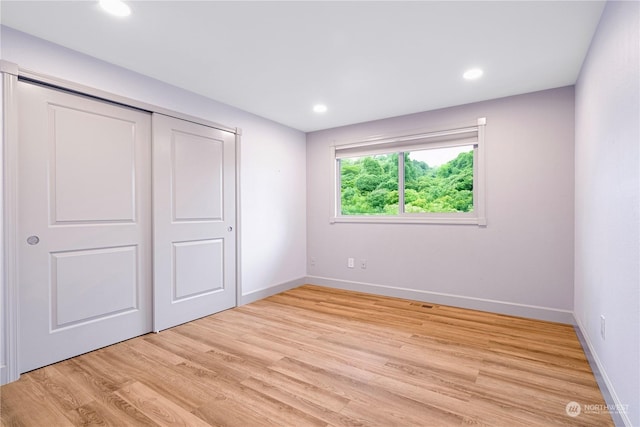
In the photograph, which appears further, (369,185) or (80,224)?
(369,185)

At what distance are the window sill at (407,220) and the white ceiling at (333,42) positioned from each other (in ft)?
4.46

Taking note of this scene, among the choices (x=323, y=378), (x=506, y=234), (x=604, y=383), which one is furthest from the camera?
(x=506, y=234)

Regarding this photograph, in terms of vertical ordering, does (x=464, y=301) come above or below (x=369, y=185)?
below

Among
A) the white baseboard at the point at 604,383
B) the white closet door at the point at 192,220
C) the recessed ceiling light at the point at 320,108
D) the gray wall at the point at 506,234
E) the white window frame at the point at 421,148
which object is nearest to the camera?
the white baseboard at the point at 604,383

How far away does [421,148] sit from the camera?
3.83m

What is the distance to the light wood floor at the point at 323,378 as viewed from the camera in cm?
165

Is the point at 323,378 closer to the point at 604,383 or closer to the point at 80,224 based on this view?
the point at 604,383

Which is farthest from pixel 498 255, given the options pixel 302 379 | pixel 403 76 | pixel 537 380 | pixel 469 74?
pixel 302 379

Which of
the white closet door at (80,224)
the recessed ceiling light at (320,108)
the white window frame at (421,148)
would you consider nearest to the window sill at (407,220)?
the white window frame at (421,148)

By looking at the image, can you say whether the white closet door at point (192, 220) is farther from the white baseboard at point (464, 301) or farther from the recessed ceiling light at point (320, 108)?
the white baseboard at point (464, 301)

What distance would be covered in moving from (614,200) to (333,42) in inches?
78.4

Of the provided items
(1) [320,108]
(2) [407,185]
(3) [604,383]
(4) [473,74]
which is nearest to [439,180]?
(2) [407,185]

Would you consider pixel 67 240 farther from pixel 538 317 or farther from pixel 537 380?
pixel 538 317

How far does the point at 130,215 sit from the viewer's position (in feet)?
8.79
